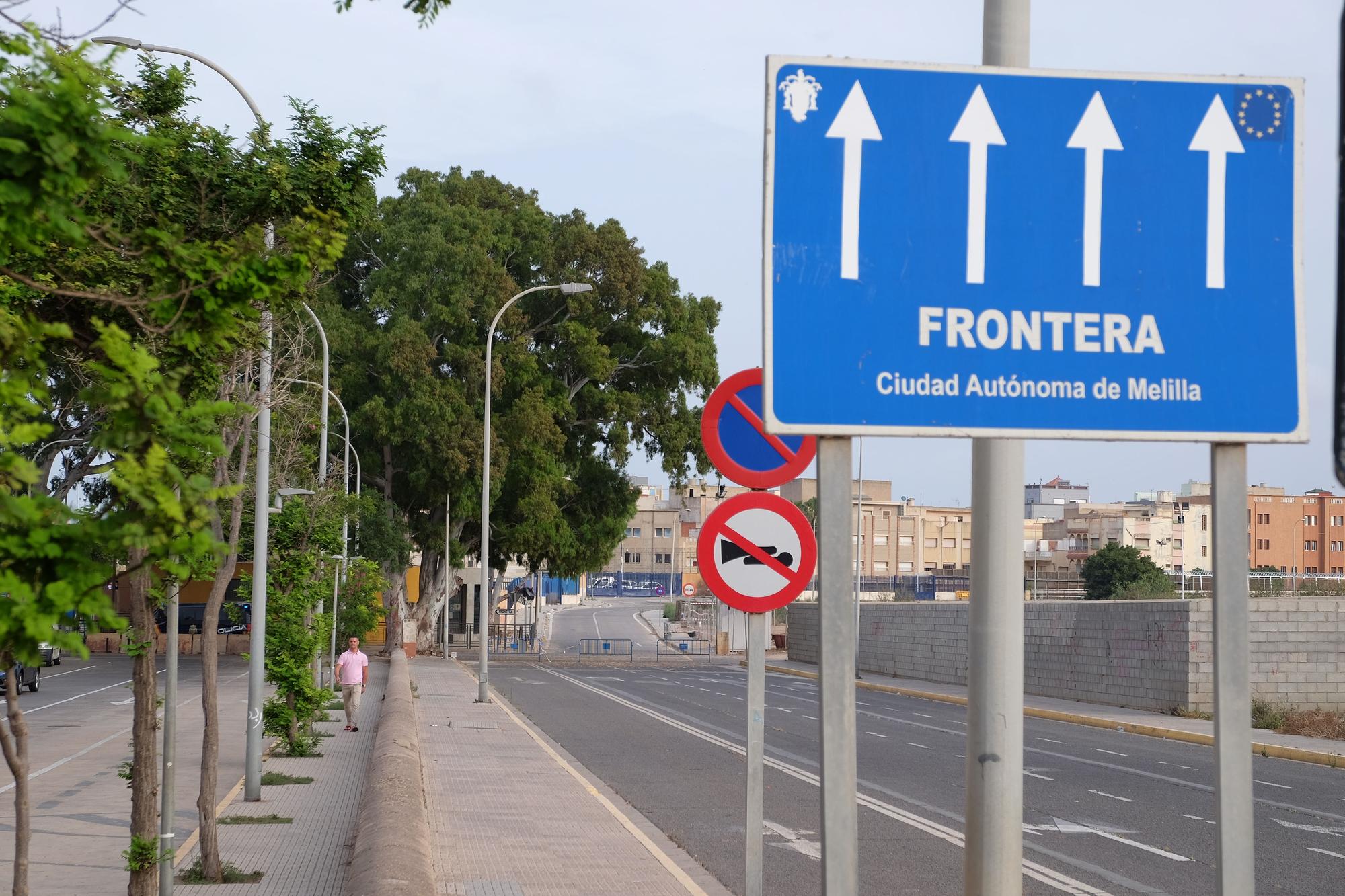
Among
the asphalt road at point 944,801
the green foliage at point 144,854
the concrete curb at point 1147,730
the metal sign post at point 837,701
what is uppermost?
the metal sign post at point 837,701

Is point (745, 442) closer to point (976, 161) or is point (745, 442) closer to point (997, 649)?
point (997, 649)

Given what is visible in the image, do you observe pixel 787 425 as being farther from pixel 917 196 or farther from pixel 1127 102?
pixel 1127 102

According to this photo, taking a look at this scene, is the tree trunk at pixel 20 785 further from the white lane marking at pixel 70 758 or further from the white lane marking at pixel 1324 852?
the white lane marking at pixel 1324 852

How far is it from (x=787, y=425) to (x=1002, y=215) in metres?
0.87

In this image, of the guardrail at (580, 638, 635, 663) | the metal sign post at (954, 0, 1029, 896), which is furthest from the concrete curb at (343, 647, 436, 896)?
the guardrail at (580, 638, 635, 663)

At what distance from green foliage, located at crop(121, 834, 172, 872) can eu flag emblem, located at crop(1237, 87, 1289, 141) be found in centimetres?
759

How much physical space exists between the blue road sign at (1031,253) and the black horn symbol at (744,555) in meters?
3.07

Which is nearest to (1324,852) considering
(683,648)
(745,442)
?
(745,442)

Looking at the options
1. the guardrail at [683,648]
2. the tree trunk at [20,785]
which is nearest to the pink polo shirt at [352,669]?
the tree trunk at [20,785]

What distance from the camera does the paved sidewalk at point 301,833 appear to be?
1123 cm

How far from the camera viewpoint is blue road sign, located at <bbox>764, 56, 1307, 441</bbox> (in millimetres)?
3889

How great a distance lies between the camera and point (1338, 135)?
186 centimetres

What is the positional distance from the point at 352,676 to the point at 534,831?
43.1 feet

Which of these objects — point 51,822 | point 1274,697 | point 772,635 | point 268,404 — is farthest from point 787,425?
point 772,635
